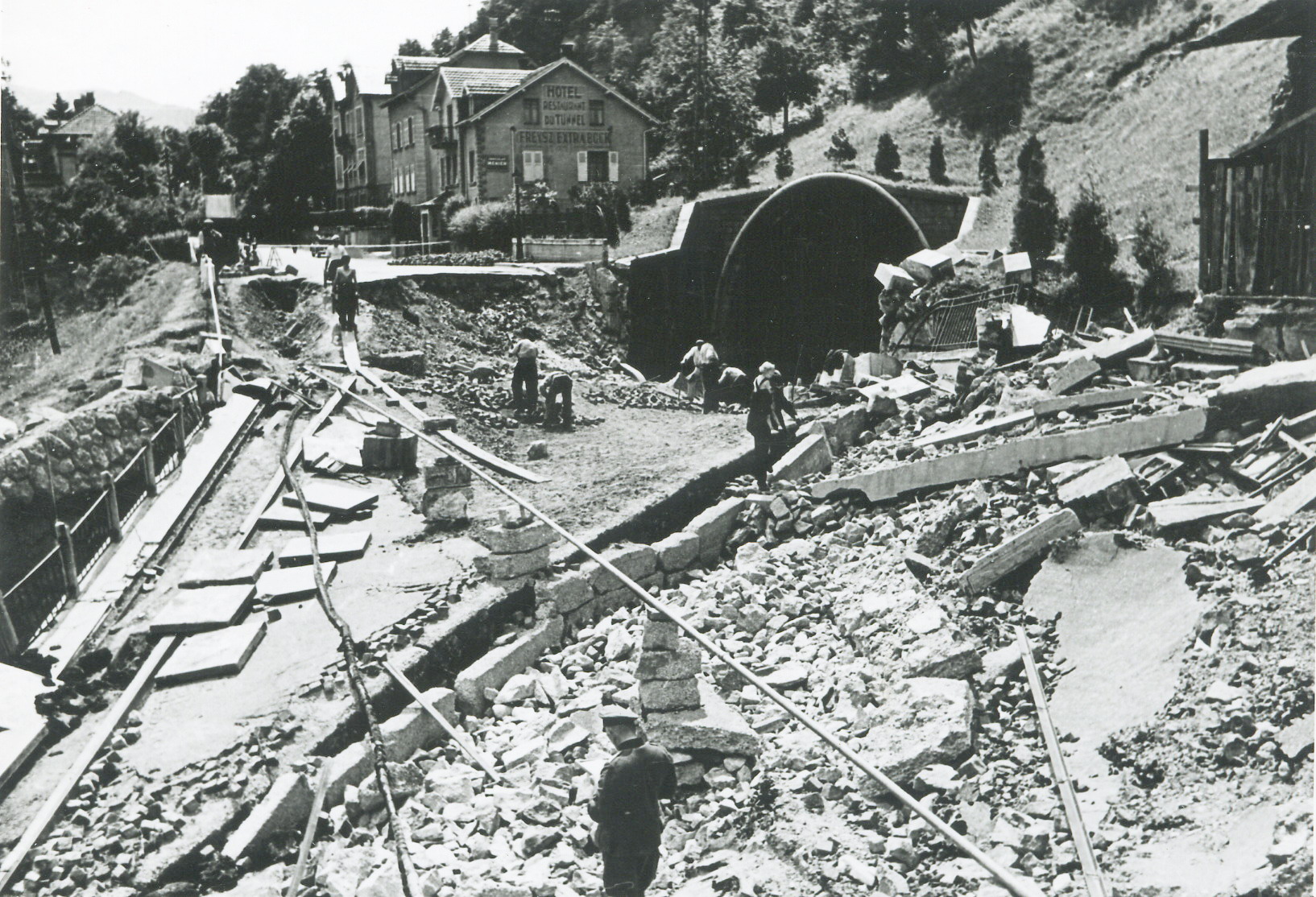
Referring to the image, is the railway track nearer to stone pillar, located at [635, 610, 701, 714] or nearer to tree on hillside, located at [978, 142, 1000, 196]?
stone pillar, located at [635, 610, 701, 714]

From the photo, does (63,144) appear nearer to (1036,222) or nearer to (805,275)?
(805,275)

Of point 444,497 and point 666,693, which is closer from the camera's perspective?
point 666,693

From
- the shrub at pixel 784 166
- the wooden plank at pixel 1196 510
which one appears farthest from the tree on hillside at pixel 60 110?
the wooden plank at pixel 1196 510

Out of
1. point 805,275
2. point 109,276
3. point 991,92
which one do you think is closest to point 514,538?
point 805,275

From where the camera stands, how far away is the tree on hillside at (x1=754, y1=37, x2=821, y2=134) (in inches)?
1732

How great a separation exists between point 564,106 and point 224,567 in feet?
106

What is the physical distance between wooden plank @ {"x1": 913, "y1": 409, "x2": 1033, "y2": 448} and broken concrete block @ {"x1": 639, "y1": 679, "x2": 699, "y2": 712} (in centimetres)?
671

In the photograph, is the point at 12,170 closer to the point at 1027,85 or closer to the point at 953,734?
the point at 953,734

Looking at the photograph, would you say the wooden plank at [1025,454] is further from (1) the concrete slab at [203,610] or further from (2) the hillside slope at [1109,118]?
(2) the hillside slope at [1109,118]

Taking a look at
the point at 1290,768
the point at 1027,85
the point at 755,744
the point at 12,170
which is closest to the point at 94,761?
the point at 755,744

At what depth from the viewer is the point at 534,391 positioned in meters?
18.5

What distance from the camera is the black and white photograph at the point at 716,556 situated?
690 centimetres

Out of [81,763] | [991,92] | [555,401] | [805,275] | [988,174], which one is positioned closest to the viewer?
[81,763]

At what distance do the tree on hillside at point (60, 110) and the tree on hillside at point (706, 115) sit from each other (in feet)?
109
